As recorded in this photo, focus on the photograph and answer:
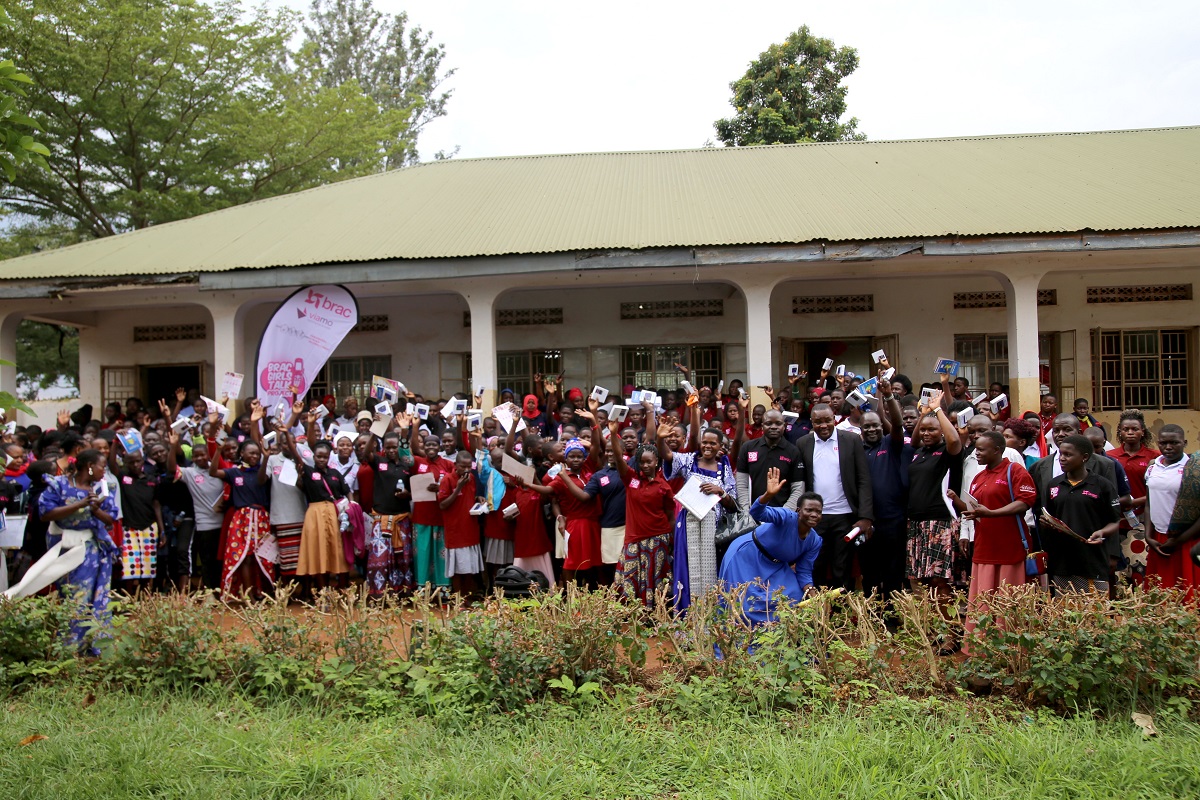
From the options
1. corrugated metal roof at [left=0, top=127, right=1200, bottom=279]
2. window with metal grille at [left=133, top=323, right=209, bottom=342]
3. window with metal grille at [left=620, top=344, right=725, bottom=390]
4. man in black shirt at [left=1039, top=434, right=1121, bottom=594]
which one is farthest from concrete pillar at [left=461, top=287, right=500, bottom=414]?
man in black shirt at [left=1039, top=434, right=1121, bottom=594]

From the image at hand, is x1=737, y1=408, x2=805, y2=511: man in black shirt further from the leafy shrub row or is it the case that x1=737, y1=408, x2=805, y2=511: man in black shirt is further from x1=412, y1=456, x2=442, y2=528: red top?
x1=412, y1=456, x2=442, y2=528: red top

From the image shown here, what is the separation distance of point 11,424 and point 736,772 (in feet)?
35.6

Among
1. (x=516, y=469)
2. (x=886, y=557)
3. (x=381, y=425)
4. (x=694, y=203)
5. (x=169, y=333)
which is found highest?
(x=694, y=203)

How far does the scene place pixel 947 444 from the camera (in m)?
6.20

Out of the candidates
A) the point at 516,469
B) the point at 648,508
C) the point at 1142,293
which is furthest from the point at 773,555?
the point at 1142,293

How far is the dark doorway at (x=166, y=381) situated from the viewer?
14.5 meters

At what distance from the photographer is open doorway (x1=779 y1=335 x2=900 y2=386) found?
1330 cm

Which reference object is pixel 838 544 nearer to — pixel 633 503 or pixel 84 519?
pixel 633 503

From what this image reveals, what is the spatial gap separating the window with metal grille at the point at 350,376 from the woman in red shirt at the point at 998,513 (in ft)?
32.9

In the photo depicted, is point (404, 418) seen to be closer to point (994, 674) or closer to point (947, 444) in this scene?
point (947, 444)

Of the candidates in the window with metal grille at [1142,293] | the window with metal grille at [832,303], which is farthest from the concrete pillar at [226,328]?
the window with metal grille at [1142,293]

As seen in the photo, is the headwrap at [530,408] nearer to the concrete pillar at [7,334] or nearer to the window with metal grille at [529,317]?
the window with metal grille at [529,317]

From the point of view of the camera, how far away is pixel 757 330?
1141 centimetres

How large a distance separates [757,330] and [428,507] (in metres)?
5.07
